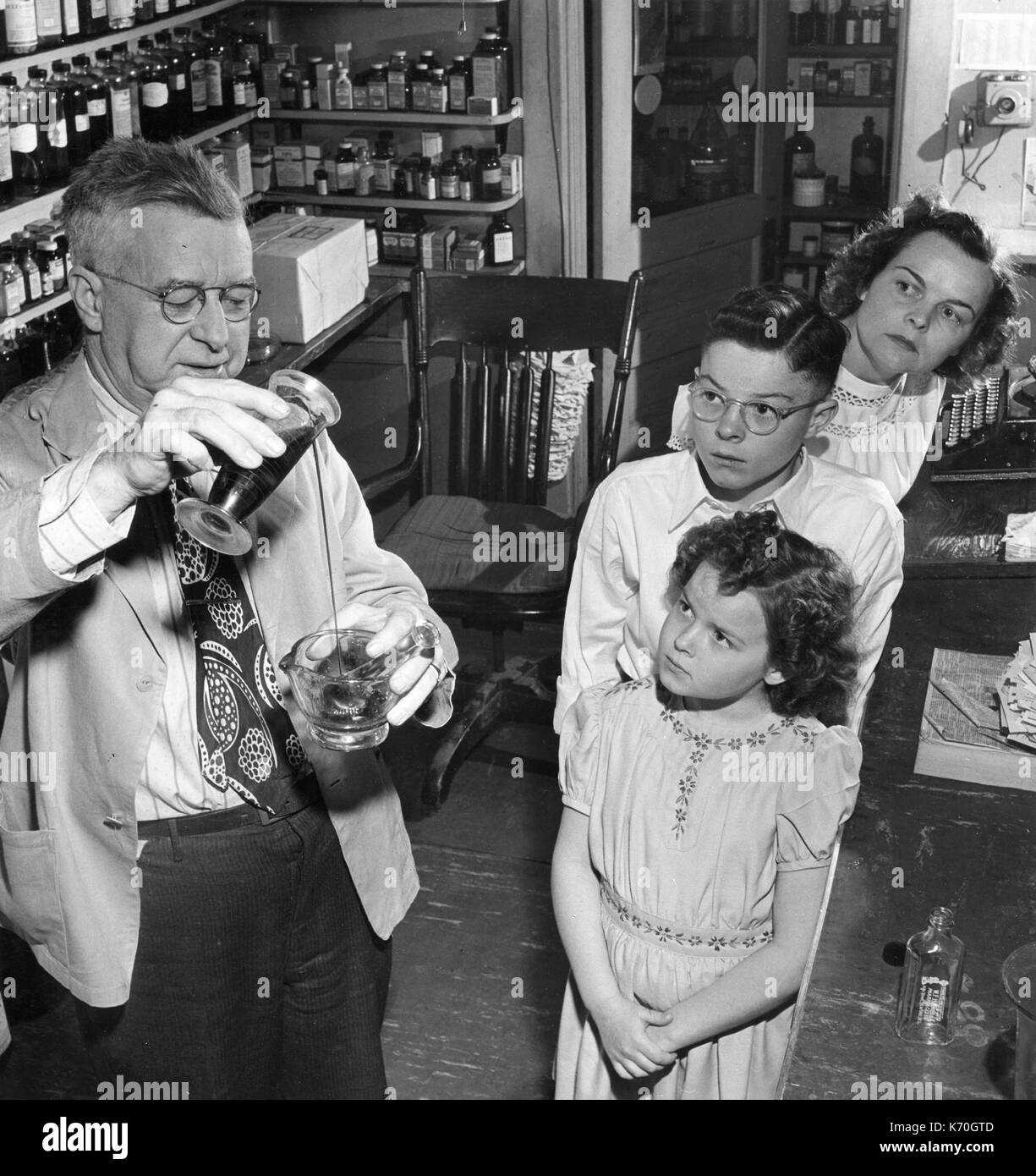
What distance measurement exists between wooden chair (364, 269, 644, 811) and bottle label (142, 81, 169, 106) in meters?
0.79

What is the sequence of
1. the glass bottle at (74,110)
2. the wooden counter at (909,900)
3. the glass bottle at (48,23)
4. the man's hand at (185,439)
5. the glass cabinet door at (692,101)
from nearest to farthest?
1. the man's hand at (185,439)
2. the wooden counter at (909,900)
3. the glass bottle at (48,23)
4. the glass bottle at (74,110)
5. the glass cabinet door at (692,101)

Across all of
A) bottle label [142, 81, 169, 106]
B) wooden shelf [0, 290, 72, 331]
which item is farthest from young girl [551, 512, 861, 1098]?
bottle label [142, 81, 169, 106]

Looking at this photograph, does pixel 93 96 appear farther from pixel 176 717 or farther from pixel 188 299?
pixel 176 717

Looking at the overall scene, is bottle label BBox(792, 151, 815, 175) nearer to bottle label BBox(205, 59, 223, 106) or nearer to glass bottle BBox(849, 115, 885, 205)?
glass bottle BBox(849, 115, 885, 205)

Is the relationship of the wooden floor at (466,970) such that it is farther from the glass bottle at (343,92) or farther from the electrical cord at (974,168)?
the electrical cord at (974,168)

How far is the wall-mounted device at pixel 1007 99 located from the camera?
4258mm

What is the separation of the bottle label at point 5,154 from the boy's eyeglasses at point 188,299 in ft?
4.93

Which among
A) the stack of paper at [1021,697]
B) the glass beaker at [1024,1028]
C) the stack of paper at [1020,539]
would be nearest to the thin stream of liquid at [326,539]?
the glass beaker at [1024,1028]

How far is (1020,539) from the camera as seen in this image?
2551 mm

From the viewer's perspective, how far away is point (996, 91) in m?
4.27

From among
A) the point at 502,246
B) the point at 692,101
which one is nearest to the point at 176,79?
the point at 502,246

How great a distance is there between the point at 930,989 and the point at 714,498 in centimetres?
84

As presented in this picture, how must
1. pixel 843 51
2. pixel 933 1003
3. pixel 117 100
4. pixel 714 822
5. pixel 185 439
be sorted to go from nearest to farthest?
1. pixel 185 439
2. pixel 933 1003
3. pixel 714 822
4. pixel 117 100
5. pixel 843 51

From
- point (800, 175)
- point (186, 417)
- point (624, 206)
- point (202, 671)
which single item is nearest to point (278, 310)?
point (624, 206)
